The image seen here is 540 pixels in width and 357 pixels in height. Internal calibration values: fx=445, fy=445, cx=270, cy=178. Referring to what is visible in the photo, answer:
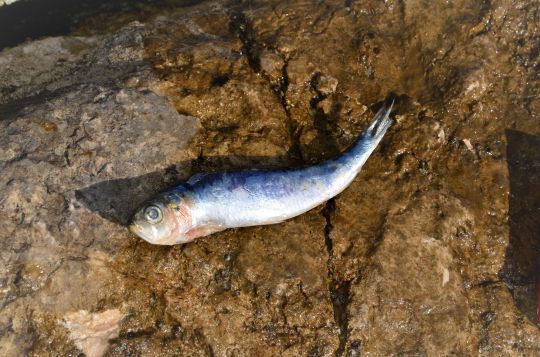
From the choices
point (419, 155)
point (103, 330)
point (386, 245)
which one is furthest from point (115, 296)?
point (419, 155)

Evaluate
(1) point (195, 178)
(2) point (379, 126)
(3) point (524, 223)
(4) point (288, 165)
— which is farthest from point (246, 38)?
(3) point (524, 223)

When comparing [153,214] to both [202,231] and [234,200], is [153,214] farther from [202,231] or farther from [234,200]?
[234,200]

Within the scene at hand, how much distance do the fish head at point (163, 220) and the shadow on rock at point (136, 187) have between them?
0.43 metres

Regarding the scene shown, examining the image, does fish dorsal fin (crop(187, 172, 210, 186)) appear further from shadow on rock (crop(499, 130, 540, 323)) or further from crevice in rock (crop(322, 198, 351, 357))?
shadow on rock (crop(499, 130, 540, 323))

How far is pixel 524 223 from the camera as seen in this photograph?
4664 millimetres

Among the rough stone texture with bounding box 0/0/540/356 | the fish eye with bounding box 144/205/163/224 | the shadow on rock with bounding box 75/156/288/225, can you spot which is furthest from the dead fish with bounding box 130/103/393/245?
the shadow on rock with bounding box 75/156/288/225

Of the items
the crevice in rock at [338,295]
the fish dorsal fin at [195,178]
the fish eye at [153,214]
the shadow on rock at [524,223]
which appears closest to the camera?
the fish eye at [153,214]

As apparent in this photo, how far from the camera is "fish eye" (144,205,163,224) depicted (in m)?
3.71

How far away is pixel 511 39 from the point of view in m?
5.55

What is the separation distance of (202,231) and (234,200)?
42 cm

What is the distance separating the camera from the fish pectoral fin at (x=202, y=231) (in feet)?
13.0

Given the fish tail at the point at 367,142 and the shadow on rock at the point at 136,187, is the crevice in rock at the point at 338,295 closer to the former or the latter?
the fish tail at the point at 367,142

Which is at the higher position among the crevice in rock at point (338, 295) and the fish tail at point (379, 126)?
the fish tail at point (379, 126)

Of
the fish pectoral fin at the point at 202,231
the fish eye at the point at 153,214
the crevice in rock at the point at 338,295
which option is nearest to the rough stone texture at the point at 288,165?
the crevice in rock at the point at 338,295
